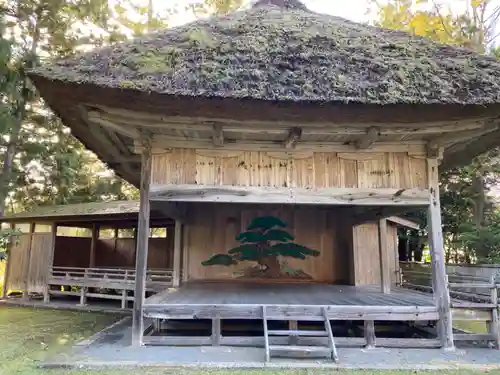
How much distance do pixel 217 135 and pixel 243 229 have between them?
4.35 metres

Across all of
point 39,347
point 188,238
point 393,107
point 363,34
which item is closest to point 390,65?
point 393,107

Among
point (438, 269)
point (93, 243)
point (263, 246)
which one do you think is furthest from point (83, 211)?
point (438, 269)

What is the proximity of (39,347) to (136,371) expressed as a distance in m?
2.64

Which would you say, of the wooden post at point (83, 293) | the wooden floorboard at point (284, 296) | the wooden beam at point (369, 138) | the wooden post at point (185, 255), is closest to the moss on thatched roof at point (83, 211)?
the wooden post at point (83, 293)

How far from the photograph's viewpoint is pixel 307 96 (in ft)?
16.1

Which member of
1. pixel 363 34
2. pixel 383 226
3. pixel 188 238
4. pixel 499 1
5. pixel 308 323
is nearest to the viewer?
pixel 363 34

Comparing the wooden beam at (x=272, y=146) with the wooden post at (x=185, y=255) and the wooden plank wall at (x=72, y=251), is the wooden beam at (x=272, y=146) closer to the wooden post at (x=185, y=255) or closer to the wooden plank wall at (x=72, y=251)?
the wooden post at (x=185, y=255)

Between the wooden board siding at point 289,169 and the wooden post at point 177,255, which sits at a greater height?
the wooden board siding at point 289,169

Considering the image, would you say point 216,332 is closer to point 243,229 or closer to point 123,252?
point 243,229

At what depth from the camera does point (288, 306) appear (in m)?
5.54

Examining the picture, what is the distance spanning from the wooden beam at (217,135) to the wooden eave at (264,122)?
0.01m

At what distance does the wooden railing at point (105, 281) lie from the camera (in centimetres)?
1063

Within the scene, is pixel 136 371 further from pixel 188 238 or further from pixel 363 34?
pixel 363 34

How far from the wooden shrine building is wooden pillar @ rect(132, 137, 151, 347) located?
20 mm
